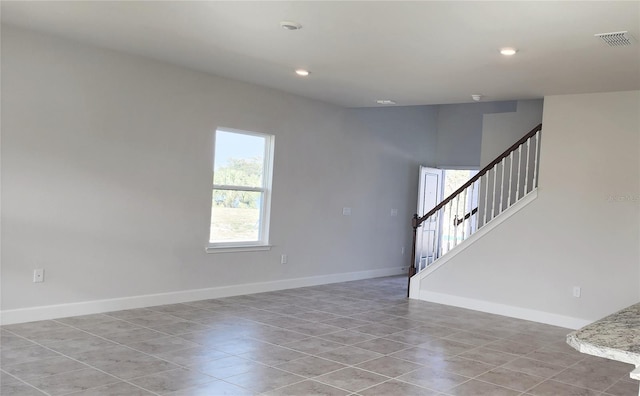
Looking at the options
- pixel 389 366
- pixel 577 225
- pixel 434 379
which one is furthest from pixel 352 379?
pixel 577 225

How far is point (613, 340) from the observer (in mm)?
1856

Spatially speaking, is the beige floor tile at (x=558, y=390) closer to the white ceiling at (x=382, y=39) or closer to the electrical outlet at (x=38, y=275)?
the white ceiling at (x=382, y=39)

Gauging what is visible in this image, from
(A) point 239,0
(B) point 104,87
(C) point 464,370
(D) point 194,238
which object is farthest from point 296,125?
(C) point 464,370

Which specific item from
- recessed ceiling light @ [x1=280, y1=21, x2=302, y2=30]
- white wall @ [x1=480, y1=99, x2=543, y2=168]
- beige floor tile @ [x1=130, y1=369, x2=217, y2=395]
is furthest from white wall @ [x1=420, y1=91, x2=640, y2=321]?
beige floor tile @ [x1=130, y1=369, x2=217, y2=395]

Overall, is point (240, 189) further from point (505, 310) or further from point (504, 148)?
point (504, 148)

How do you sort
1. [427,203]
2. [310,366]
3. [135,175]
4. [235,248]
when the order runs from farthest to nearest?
1. [427,203]
2. [235,248]
3. [135,175]
4. [310,366]

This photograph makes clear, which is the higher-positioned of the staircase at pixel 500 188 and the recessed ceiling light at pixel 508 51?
the recessed ceiling light at pixel 508 51

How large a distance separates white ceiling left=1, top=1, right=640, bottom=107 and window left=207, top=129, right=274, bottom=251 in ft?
3.17

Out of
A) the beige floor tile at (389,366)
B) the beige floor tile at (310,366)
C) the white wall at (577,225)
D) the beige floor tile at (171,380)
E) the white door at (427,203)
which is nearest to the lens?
the beige floor tile at (171,380)

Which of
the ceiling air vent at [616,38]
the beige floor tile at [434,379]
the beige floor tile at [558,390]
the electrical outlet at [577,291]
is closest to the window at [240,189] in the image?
the beige floor tile at [434,379]

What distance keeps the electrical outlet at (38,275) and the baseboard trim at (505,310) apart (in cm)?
455

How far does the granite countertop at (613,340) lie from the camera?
173cm

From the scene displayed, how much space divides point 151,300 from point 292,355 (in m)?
2.23

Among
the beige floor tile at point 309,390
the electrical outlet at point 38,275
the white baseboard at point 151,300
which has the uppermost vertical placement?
the electrical outlet at point 38,275
